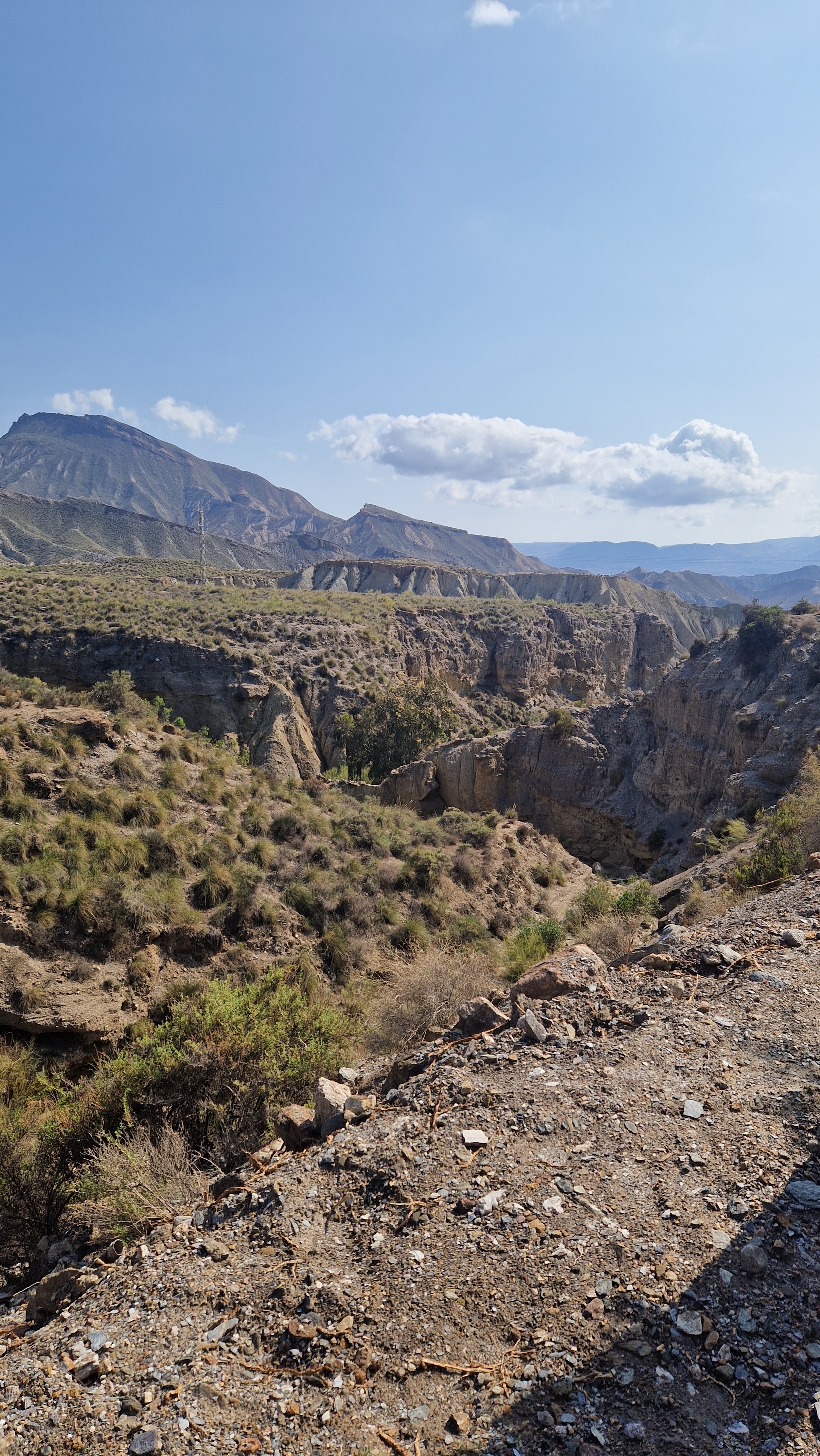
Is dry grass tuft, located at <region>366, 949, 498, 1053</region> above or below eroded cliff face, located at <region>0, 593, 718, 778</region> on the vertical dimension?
below

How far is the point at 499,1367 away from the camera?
3.20 meters

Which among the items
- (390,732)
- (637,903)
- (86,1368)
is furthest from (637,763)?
(86,1368)

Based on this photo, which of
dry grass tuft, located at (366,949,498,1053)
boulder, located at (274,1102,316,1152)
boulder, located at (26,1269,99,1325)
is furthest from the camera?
dry grass tuft, located at (366,949,498,1053)

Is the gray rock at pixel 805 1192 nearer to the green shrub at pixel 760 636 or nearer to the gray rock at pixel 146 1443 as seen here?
the gray rock at pixel 146 1443

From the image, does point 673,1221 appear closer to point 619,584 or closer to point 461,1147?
point 461,1147

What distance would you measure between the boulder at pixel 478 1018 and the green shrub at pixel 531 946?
3842mm

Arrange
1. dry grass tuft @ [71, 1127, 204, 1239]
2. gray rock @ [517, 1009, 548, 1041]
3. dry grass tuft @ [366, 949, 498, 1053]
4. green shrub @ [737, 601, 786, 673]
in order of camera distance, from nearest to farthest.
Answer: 1. dry grass tuft @ [71, 1127, 204, 1239]
2. gray rock @ [517, 1009, 548, 1041]
3. dry grass tuft @ [366, 949, 498, 1053]
4. green shrub @ [737, 601, 786, 673]

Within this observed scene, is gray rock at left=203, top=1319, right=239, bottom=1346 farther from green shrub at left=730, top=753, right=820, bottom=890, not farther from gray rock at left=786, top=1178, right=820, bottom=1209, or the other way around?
green shrub at left=730, top=753, right=820, bottom=890

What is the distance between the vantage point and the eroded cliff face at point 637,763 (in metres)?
23.0

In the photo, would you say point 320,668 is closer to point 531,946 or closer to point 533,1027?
point 531,946

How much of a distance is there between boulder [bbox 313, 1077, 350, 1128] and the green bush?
87.8 ft

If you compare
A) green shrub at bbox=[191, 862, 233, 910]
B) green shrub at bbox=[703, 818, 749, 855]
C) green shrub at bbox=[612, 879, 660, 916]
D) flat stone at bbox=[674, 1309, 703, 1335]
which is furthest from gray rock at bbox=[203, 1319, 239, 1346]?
green shrub at bbox=[703, 818, 749, 855]

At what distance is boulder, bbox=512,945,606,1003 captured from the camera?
6.65m

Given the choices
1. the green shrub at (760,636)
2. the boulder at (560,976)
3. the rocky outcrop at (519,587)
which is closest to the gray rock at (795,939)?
the boulder at (560,976)
